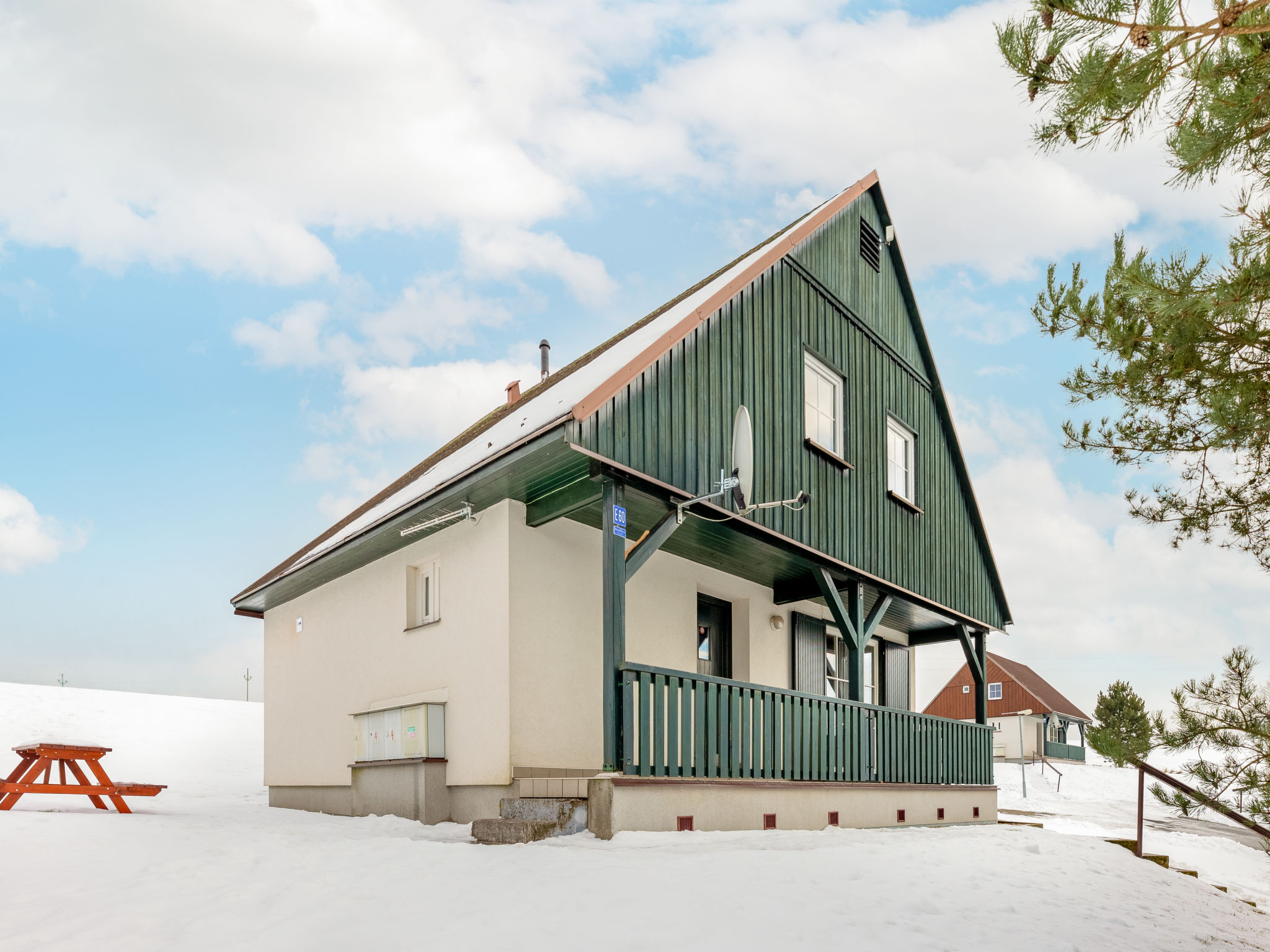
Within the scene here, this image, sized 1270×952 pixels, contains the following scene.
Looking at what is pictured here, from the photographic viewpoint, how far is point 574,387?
803 centimetres

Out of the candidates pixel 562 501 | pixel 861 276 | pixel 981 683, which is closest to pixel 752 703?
pixel 562 501

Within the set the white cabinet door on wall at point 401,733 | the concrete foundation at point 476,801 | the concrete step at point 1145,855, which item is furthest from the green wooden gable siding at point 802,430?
the concrete step at point 1145,855

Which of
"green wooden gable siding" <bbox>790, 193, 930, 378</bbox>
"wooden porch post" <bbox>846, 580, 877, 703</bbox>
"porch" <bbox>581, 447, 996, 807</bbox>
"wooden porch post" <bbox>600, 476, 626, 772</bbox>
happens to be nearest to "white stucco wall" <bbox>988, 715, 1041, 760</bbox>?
"porch" <bbox>581, 447, 996, 807</bbox>

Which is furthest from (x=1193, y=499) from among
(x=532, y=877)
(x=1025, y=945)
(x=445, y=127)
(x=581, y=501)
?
(x=445, y=127)

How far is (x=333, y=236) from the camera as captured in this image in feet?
39.8

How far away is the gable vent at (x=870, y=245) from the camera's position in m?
12.7

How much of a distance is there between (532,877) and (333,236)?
9.50 meters

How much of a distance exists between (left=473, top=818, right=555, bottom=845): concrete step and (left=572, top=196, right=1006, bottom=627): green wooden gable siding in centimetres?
277

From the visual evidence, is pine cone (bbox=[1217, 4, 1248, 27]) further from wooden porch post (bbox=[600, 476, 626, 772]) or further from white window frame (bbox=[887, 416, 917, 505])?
white window frame (bbox=[887, 416, 917, 505])

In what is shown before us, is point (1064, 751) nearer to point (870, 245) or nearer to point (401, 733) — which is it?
point (870, 245)

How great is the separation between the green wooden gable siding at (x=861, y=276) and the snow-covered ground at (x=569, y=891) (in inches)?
253

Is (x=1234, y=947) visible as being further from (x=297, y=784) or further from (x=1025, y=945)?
(x=297, y=784)

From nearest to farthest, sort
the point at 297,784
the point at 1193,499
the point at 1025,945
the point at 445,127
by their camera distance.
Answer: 1. the point at 1025,945
2. the point at 1193,499
3. the point at 445,127
4. the point at 297,784

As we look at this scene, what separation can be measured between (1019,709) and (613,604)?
3484cm
